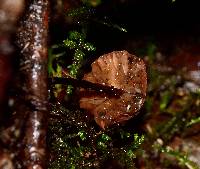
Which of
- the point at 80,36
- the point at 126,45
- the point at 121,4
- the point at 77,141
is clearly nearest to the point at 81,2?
the point at 80,36

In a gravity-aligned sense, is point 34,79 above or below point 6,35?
below

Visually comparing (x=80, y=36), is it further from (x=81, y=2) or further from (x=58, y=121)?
(x=58, y=121)

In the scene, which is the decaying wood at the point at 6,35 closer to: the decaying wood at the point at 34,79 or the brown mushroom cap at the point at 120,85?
the decaying wood at the point at 34,79

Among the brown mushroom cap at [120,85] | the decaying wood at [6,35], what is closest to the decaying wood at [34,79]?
the decaying wood at [6,35]

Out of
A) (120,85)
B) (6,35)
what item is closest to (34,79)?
(6,35)

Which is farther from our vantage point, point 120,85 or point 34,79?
point 120,85

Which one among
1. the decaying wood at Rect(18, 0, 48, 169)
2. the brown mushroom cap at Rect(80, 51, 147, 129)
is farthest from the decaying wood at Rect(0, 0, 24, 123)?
the brown mushroom cap at Rect(80, 51, 147, 129)

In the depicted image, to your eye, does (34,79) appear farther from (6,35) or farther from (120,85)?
(120,85)
